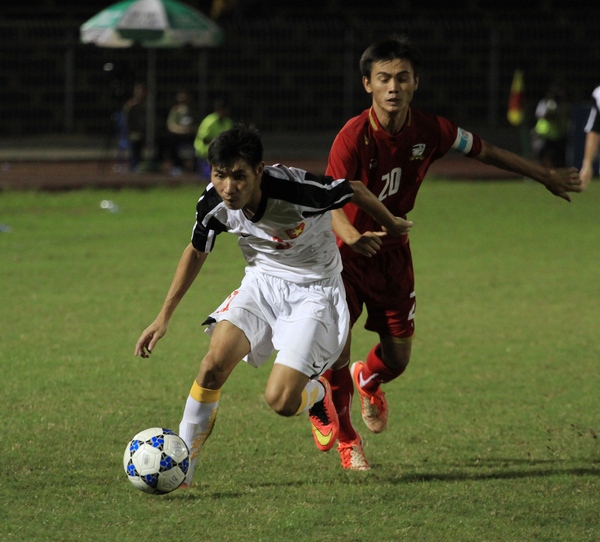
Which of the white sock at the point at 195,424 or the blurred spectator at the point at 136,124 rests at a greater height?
the white sock at the point at 195,424

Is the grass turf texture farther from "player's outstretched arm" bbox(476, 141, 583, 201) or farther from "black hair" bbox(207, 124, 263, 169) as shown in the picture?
"black hair" bbox(207, 124, 263, 169)

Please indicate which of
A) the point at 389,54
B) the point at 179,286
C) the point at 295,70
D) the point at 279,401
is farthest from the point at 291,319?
the point at 295,70

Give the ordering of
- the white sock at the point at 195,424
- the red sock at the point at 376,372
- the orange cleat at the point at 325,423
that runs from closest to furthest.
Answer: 1. the white sock at the point at 195,424
2. the orange cleat at the point at 325,423
3. the red sock at the point at 376,372

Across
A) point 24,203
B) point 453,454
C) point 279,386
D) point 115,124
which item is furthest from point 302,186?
point 115,124

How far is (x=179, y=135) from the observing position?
75.1ft

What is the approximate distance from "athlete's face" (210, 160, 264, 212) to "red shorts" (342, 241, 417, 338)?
3.73 feet

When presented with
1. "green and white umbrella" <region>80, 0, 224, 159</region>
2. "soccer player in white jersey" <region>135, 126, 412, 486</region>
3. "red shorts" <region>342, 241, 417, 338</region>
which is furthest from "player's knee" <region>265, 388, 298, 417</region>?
"green and white umbrella" <region>80, 0, 224, 159</region>

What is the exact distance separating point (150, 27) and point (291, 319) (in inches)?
637

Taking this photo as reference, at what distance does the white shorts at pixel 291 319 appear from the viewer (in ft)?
16.8

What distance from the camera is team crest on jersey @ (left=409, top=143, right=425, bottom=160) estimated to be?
5777 millimetres

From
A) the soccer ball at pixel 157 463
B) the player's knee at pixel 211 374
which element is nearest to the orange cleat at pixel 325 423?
the player's knee at pixel 211 374

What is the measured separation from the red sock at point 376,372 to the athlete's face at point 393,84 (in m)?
1.45

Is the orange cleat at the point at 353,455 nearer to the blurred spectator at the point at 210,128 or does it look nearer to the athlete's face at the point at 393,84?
the athlete's face at the point at 393,84

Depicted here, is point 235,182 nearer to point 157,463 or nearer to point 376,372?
point 157,463
